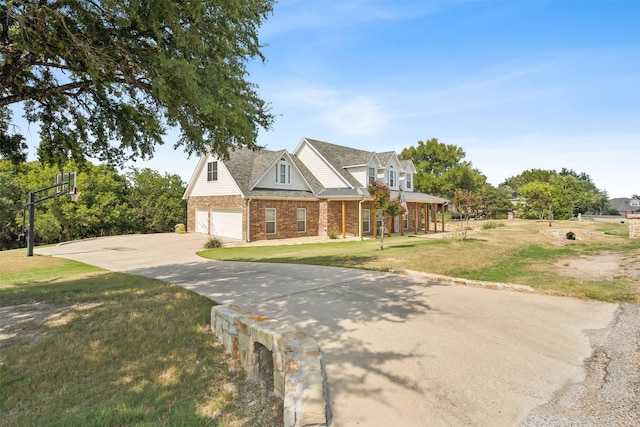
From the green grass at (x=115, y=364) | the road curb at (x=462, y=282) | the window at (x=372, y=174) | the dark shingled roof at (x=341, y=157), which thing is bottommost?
the green grass at (x=115, y=364)

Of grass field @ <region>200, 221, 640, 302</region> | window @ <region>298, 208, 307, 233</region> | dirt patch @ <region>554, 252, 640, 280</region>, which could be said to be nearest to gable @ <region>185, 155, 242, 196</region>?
window @ <region>298, 208, 307, 233</region>

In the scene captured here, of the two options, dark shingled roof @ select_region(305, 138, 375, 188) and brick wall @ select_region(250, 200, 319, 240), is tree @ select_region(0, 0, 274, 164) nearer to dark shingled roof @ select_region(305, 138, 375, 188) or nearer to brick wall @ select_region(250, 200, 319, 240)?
brick wall @ select_region(250, 200, 319, 240)

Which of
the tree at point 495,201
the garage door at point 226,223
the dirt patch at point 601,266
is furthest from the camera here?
the tree at point 495,201

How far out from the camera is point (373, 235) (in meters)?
25.0

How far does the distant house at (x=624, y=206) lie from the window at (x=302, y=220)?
93.6 meters

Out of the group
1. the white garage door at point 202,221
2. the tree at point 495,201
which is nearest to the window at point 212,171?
the white garage door at point 202,221

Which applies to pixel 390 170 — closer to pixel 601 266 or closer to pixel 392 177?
pixel 392 177

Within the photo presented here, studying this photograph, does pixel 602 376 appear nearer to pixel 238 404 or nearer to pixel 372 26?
pixel 238 404

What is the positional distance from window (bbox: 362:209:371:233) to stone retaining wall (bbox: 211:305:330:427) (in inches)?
815

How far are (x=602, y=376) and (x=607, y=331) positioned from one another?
2.03 meters

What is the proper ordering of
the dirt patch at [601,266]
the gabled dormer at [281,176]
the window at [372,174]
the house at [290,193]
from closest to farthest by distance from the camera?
the dirt patch at [601,266]
the house at [290,193]
the gabled dormer at [281,176]
the window at [372,174]

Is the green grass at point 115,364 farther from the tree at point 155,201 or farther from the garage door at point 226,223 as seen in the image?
the tree at point 155,201

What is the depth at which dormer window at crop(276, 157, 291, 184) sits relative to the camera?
24.2m

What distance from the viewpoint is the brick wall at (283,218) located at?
72.1 ft
